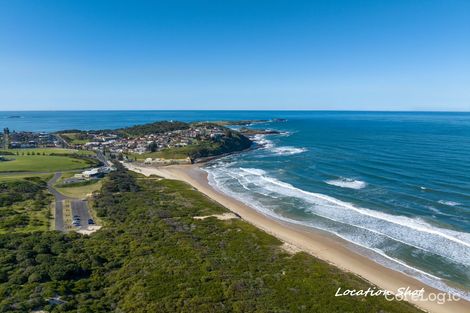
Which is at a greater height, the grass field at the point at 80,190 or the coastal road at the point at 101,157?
the coastal road at the point at 101,157

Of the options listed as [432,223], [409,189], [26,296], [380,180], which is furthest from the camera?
[380,180]

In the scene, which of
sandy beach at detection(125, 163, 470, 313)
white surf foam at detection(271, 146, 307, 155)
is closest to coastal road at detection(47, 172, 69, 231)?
sandy beach at detection(125, 163, 470, 313)

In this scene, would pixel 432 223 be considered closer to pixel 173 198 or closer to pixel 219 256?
pixel 219 256

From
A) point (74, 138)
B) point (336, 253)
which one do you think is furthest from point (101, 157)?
point (336, 253)

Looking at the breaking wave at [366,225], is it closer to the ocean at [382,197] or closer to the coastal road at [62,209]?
the ocean at [382,197]

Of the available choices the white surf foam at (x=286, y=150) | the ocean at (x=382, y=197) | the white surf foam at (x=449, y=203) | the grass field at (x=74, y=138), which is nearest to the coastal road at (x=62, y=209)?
the ocean at (x=382, y=197)

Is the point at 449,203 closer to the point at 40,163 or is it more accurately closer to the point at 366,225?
the point at 366,225

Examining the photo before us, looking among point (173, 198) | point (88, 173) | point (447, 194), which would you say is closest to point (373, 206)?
point (447, 194)
